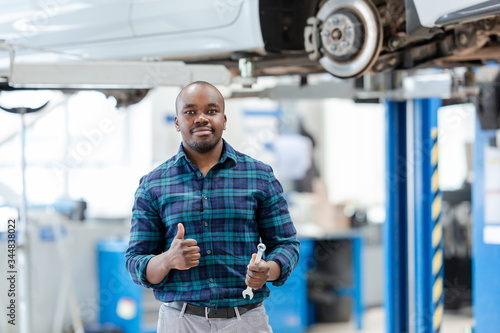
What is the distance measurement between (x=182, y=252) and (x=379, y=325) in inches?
221

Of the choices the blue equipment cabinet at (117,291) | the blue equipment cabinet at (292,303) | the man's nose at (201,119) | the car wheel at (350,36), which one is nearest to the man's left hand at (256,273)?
the man's nose at (201,119)

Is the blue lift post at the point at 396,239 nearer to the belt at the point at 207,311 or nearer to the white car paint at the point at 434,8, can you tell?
the white car paint at the point at 434,8

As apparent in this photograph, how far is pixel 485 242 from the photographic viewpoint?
4453 millimetres

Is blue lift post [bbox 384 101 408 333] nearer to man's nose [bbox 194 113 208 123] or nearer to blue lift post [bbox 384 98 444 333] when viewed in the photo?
blue lift post [bbox 384 98 444 333]

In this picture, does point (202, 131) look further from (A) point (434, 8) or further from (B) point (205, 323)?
(A) point (434, 8)

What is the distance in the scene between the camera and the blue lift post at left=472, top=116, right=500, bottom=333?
4414mm

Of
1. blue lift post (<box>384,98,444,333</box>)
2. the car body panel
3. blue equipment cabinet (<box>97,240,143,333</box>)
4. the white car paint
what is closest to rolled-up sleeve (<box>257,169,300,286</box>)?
the white car paint

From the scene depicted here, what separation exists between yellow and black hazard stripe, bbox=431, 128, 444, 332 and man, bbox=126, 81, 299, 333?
246cm

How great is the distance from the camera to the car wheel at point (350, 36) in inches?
120

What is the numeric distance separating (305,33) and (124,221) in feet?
13.3

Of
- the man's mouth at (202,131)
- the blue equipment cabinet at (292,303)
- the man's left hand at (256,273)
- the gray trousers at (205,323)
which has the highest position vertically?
the man's mouth at (202,131)

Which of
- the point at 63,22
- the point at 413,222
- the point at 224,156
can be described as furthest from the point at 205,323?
the point at 413,222

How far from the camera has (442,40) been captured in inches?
136

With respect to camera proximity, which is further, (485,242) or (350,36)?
(485,242)
